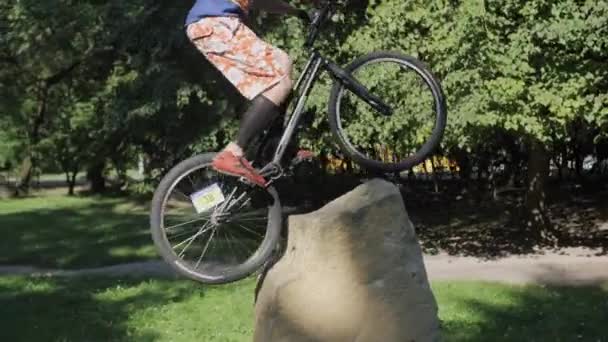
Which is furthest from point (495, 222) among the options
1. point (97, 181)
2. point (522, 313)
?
point (97, 181)

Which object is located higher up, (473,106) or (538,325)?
(473,106)

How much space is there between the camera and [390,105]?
611 centimetres

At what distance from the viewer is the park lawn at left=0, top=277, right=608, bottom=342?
9.27 metres

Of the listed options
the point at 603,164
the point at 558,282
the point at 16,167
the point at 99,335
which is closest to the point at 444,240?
the point at 558,282

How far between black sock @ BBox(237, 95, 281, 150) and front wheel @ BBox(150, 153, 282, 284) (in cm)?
25

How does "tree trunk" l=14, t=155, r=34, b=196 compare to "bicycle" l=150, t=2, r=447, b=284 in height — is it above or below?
below

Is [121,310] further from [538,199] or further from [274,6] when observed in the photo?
[538,199]

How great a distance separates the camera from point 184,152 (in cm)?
1616

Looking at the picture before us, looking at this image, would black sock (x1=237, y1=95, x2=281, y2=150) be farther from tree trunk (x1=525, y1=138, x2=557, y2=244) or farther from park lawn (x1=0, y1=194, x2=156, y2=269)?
tree trunk (x1=525, y1=138, x2=557, y2=244)

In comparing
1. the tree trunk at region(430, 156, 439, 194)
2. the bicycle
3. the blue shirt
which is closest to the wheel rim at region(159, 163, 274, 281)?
the bicycle

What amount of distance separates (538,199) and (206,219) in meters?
11.2

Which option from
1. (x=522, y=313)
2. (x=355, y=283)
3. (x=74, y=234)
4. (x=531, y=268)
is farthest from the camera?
(x=74, y=234)

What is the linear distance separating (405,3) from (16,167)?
21.1 metres

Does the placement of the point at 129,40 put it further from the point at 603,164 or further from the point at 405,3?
the point at 603,164
